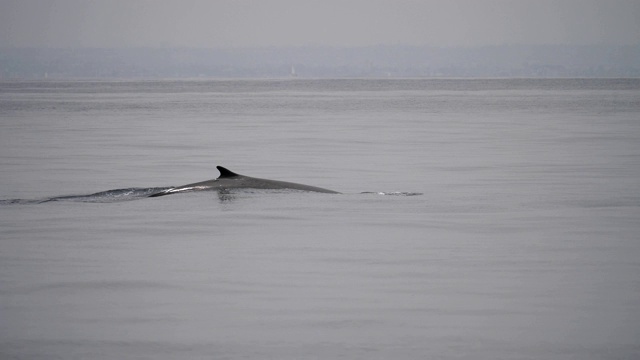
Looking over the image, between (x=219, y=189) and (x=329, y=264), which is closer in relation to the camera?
(x=329, y=264)

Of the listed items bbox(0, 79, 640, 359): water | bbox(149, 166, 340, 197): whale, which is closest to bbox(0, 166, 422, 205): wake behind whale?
bbox(149, 166, 340, 197): whale

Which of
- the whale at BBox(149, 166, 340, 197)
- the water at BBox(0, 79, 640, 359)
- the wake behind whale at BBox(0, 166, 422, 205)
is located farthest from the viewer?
the whale at BBox(149, 166, 340, 197)

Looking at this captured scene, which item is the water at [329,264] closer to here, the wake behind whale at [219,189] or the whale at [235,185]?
the wake behind whale at [219,189]

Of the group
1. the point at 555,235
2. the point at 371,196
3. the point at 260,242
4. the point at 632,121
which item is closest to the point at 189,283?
the point at 260,242

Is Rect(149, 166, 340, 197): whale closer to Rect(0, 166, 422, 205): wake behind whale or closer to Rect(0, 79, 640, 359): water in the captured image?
Rect(0, 166, 422, 205): wake behind whale

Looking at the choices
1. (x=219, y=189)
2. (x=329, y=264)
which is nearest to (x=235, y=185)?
(x=219, y=189)

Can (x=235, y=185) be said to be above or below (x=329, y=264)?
above

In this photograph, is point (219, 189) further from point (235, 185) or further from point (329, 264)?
point (329, 264)

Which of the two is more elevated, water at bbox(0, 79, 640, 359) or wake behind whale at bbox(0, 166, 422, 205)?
wake behind whale at bbox(0, 166, 422, 205)

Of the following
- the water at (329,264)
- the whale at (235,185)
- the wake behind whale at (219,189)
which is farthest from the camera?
the whale at (235,185)

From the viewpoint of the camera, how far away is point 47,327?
7.45 m

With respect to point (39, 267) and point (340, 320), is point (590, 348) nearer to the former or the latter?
point (340, 320)

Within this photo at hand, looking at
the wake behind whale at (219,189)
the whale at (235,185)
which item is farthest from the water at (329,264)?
the whale at (235,185)

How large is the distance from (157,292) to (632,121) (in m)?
34.0
